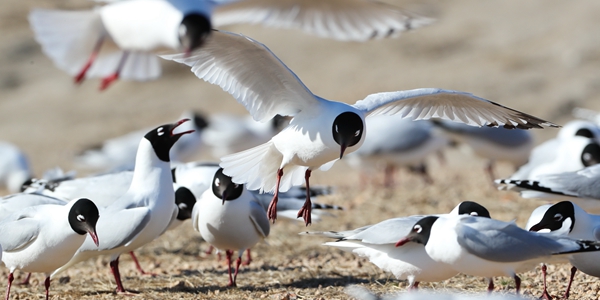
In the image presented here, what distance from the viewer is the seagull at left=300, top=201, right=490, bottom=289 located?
4258 millimetres

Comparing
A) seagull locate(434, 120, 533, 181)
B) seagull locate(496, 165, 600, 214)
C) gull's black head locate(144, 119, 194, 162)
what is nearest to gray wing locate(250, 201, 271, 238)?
gull's black head locate(144, 119, 194, 162)

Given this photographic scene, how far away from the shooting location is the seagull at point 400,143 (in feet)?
34.7

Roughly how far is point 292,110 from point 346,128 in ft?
1.81

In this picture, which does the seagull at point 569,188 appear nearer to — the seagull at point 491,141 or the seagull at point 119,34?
the seagull at point 119,34

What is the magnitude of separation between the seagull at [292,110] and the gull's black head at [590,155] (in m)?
1.73

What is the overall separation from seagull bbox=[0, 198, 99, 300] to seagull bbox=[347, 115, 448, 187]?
621cm

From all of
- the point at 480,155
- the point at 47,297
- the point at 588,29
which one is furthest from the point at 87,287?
the point at 588,29

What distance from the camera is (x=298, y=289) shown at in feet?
16.1

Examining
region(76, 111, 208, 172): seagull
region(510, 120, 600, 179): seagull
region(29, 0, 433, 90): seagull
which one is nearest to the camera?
region(29, 0, 433, 90): seagull

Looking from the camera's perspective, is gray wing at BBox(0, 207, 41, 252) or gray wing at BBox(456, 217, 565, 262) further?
gray wing at BBox(0, 207, 41, 252)

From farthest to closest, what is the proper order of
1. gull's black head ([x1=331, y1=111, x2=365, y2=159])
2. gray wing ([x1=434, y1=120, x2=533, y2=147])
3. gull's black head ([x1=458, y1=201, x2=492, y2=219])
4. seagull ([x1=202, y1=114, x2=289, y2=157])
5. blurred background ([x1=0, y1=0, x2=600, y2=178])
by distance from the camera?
blurred background ([x1=0, y1=0, x2=600, y2=178]) < seagull ([x1=202, y1=114, x2=289, y2=157]) < gray wing ([x1=434, y1=120, x2=533, y2=147]) < gull's black head ([x1=331, y1=111, x2=365, y2=159]) < gull's black head ([x1=458, y1=201, x2=492, y2=219])

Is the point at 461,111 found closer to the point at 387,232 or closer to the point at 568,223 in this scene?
the point at 568,223

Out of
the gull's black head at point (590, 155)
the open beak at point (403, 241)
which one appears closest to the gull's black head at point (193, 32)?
the open beak at point (403, 241)

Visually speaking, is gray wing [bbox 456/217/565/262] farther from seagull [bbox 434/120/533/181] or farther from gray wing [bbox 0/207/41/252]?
seagull [bbox 434/120/533/181]
